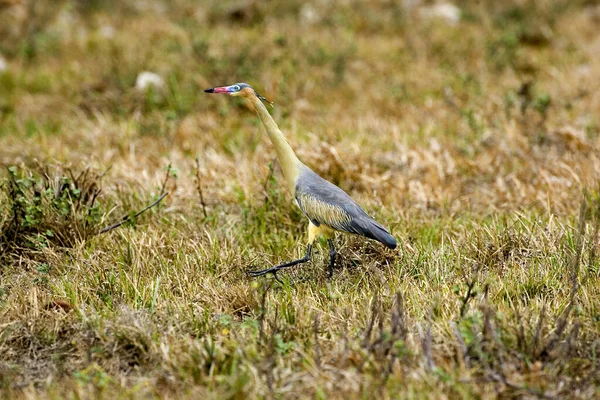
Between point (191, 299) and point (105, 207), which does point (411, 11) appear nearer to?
point (105, 207)

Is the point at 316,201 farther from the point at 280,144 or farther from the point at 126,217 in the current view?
the point at 126,217

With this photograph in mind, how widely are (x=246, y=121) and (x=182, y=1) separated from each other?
16.0 feet

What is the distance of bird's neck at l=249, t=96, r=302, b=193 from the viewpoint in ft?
12.0

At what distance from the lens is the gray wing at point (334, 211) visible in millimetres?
3555

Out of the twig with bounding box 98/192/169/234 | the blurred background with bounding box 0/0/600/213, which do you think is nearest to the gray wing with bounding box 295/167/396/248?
the twig with bounding box 98/192/169/234

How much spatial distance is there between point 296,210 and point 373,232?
1290 millimetres

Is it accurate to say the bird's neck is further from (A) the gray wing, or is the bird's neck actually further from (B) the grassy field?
(B) the grassy field

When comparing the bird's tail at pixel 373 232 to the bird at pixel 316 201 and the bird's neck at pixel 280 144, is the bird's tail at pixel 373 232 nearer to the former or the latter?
the bird at pixel 316 201

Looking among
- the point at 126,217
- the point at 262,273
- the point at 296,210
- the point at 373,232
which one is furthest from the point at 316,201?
the point at 126,217

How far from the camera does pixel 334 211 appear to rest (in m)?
3.61

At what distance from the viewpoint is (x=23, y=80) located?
8.19m

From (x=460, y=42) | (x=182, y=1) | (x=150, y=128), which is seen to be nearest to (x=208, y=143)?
(x=150, y=128)

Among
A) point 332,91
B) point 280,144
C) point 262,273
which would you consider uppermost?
point 280,144

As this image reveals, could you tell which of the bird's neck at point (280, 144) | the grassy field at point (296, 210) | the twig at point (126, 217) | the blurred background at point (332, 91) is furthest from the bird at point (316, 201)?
the blurred background at point (332, 91)
